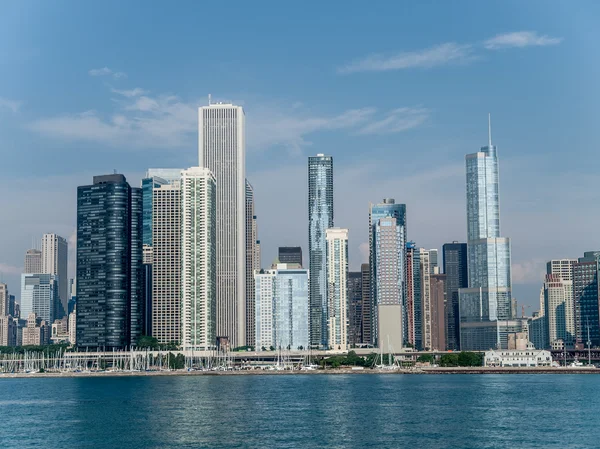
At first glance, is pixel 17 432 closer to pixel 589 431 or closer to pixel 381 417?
pixel 381 417

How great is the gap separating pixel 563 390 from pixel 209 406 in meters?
85.1

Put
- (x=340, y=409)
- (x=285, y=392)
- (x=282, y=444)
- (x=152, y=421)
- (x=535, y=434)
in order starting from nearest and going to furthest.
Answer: (x=282, y=444) → (x=535, y=434) → (x=152, y=421) → (x=340, y=409) → (x=285, y=392)

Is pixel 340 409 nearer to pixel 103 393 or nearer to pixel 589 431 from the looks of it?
pixel 589 431

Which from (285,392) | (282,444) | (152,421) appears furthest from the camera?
(285,392)

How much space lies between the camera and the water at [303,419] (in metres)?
103

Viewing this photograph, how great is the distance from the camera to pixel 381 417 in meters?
128

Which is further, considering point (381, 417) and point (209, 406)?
point (209, 406)

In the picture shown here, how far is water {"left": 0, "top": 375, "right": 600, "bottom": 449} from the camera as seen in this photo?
10269 cm

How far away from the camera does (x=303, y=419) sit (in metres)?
125

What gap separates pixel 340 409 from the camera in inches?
5576

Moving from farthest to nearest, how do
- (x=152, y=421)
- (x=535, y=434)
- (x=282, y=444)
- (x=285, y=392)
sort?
(x=285, y=392) → (x=152, y=421) → (x=535, y=434) → (x=282, y=444)

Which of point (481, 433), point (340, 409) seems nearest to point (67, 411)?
point (340, 409)

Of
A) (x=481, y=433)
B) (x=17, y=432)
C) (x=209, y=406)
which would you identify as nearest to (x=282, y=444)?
(x=481, y=433)

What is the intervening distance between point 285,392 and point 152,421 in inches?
2651
